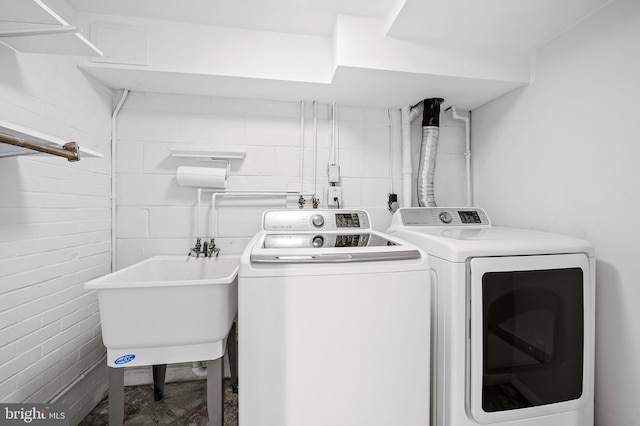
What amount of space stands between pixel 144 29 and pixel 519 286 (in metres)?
2.51

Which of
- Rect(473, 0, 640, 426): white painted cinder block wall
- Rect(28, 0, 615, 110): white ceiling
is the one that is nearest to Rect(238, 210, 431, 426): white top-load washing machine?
Rect(473, 0, 640, 426): white painted cinder block wall

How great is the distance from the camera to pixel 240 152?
75.0 inches

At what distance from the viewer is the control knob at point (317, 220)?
1.68 m

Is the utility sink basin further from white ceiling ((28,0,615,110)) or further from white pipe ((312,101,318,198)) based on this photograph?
white ceiling ((28,0,615,110))

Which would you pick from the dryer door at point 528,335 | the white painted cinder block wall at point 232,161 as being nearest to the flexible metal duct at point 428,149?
the white painted cinder block wall at point 232,161

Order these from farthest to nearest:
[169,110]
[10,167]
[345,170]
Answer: [345,170] < [169,110] < [10,167]

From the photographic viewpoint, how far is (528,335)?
121 centimetres

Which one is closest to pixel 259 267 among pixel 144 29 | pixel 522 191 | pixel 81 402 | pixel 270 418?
pixel 270 418

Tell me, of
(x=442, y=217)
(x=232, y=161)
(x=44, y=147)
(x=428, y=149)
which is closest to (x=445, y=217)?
(x=442, y=217)

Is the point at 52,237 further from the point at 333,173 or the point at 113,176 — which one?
the point at 333,173

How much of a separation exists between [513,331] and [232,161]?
1.98m

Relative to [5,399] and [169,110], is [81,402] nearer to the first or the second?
[5,399]

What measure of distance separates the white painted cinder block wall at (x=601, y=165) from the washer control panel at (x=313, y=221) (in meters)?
1.14

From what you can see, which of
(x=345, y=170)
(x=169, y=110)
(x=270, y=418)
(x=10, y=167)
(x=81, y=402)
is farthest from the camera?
(x=345, y=170)
